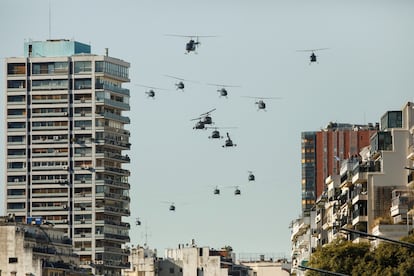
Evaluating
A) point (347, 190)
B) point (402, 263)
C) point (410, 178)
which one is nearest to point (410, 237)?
point (402, 263)

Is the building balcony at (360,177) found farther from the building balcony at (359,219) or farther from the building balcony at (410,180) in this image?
the building balcony at (410,180)

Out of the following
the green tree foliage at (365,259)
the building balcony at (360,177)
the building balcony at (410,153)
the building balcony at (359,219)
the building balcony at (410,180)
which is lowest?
the green tree foliage at (365,259)

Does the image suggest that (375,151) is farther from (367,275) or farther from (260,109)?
(367,275)

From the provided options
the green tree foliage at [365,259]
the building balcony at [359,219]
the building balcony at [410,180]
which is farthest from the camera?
the building balcony at [359,219]

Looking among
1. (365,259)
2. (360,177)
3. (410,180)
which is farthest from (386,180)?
(365,259)

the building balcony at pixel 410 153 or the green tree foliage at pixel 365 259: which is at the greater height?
the building balcony at pixel 410 153

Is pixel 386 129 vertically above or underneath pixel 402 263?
above

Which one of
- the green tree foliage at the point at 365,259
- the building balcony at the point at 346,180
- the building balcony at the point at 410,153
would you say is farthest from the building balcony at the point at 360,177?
the green tree foliage at the point at 365,259

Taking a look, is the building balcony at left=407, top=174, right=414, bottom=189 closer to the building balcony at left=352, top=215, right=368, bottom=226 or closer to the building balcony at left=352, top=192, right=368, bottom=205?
the building balcony at left=352, top=215, right=368, bottom=226

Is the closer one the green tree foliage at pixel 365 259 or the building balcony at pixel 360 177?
the green tree foliage at pixel 365 259

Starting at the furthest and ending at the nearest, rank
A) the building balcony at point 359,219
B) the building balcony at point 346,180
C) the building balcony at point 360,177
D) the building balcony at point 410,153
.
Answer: the building balcony at point 346,180 → the building balcony at point 360,177 → the building balcony at point 359,219 → the building balcony at point 410,153
